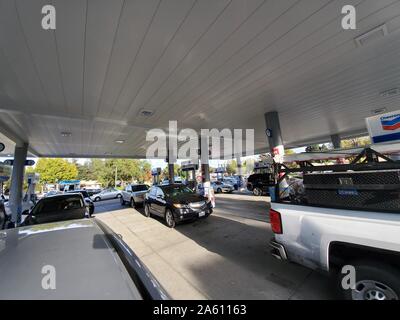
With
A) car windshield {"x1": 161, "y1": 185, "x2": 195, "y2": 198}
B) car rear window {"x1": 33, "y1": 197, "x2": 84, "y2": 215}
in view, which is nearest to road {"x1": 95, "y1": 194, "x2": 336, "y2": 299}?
car windshield {"x1": 161, "y1": 185, "x2": 195, "y2": 198}

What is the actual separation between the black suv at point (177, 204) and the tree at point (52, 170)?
1708 inches

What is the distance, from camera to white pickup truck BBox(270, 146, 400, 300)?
1.85m

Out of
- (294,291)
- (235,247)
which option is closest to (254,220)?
(235,247)

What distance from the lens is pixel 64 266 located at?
5.07 ft

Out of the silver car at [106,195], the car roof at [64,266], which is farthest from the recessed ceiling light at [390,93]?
the silver car at [106,195]

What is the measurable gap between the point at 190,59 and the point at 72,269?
4080 mm

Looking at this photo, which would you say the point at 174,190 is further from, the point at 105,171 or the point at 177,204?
the point at 105,171

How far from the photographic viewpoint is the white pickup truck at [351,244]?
185 cm

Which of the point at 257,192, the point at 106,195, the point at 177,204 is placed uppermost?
the point at 177,204

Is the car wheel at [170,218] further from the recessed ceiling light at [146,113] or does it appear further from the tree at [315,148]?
the tree at [315,148]

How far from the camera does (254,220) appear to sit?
7.14 m

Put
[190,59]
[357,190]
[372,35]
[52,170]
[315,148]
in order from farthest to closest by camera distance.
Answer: [52,170]
[315,148]
[190,59]
[372,35]
[357,190]

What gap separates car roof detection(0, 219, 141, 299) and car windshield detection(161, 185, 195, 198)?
5.20m

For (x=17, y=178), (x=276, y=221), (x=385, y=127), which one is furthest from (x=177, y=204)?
(x=17, y=178)
